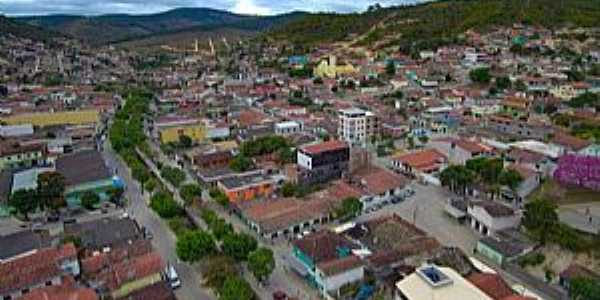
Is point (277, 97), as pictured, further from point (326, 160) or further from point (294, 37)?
point (294, 37)

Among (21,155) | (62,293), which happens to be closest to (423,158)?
(62,293)

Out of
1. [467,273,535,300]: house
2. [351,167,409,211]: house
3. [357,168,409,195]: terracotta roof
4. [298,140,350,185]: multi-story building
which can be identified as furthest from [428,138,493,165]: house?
[467,273,535,300]: house

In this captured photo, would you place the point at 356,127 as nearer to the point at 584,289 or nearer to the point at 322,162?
the point at 322,162

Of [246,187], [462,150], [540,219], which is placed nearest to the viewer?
[540,219]

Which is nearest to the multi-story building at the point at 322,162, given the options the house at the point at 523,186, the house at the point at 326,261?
the house at the point at 326,261

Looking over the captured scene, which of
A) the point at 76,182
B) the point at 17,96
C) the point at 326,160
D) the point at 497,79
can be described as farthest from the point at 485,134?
the point at 17,96

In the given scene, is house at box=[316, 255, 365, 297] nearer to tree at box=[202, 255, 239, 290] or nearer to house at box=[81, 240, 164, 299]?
tree at box=[202, 255, 239, 290]

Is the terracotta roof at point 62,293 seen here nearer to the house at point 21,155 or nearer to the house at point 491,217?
the house at point 491,217
